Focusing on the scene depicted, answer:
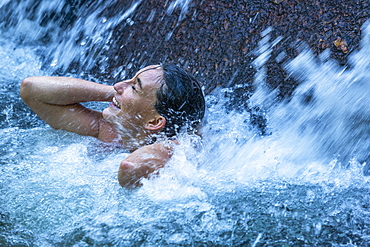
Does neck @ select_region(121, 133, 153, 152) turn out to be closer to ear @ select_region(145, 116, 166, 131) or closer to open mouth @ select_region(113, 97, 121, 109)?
ear @ select_region(145, 116, 166, 131)

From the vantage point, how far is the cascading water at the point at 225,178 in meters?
2.22

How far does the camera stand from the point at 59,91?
9.87 feet

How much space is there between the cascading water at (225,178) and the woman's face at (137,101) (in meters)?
0.27

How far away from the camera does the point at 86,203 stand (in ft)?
8.21

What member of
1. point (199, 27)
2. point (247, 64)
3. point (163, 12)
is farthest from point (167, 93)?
point (163, 12)

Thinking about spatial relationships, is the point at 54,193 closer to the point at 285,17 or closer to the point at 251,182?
the point at 251,182

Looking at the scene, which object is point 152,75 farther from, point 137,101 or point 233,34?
point 233,34

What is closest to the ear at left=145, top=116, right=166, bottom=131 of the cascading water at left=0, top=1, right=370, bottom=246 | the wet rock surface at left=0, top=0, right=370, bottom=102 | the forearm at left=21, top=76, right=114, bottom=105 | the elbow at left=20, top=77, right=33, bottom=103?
the cascading water at left=0, top=1, right=370, bottom=246

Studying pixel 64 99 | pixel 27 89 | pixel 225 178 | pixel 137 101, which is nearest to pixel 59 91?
pixel 64 99

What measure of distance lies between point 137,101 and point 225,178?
0.70 meters

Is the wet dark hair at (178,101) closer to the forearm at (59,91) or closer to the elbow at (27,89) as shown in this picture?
the forearm at (59,91)

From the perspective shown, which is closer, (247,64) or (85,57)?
(247,64)

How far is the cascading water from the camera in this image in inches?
87.3

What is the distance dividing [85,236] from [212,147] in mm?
1259
